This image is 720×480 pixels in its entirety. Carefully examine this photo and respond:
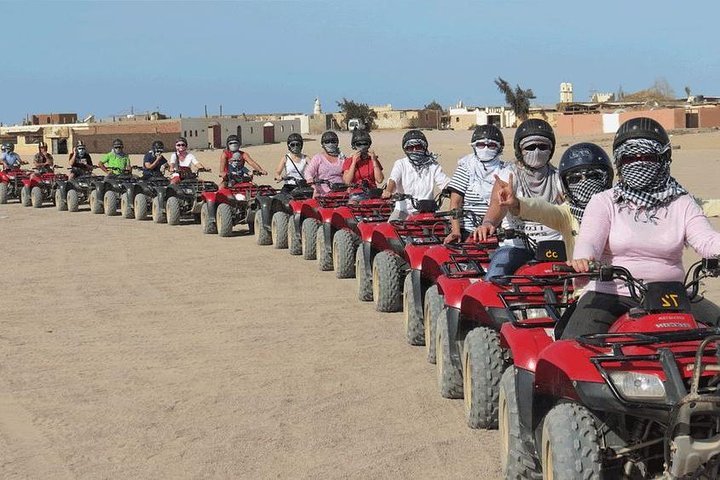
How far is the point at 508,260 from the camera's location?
7.34 metres

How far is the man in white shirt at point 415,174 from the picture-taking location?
11.8 metres

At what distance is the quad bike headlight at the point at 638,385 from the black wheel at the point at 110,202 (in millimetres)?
19335

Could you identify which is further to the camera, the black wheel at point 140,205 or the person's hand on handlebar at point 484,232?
the black wheel at point 140,205

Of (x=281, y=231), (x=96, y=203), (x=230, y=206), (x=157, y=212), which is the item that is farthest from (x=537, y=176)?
(x=96, y=203)

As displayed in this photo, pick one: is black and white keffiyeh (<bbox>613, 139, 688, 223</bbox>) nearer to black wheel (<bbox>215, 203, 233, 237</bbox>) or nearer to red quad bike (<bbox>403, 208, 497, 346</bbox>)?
red quad bike (<bbox>403, 208, 497, 346</bbox>)

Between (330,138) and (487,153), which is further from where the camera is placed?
(330,138)

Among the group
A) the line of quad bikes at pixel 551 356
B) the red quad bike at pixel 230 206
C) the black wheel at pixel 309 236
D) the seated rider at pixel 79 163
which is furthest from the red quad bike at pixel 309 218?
the seated rider at pixel 79 163

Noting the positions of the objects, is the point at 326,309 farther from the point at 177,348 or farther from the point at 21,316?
the point at 21,316

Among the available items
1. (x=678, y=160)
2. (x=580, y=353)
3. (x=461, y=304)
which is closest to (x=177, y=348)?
(x=461, y=304)

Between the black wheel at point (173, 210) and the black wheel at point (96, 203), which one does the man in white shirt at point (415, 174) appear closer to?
the black wheel at point (173, 210)

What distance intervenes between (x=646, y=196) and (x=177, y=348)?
5.18 metres

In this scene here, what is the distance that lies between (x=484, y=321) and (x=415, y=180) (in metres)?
5.49

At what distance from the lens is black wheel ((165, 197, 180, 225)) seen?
66.8ft

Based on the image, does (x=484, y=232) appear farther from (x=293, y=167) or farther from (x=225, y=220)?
(x=225, y=220)
